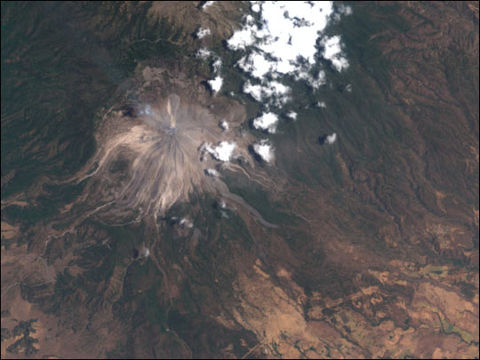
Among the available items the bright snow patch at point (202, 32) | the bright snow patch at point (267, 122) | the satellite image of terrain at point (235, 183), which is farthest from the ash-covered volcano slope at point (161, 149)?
the bright snow patch at point (202, 32)

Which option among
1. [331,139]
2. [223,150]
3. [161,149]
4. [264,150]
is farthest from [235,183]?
[331,139]

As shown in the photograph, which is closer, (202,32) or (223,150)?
(223,150)

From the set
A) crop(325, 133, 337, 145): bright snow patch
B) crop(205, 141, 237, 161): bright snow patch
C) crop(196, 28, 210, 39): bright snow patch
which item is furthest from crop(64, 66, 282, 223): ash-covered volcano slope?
crop(325, 133, 337, 145): bright snow patch

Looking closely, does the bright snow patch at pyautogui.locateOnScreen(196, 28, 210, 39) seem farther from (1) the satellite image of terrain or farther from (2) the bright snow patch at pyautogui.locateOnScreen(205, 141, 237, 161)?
(2) the bright snow patch at pyautogui.locateOnScreen(205, 141, 237, 161)

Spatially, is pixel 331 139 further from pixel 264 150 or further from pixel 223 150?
pixel 223 150

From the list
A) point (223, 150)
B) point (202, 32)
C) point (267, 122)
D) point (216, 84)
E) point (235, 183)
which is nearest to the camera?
point (235, 183)

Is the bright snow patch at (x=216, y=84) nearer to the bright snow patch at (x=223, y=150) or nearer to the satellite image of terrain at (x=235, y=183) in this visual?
the satellite image of terrain at (x=235, y=183)
